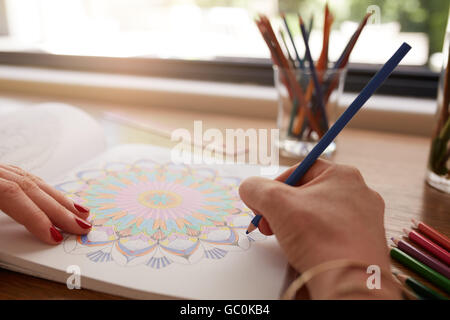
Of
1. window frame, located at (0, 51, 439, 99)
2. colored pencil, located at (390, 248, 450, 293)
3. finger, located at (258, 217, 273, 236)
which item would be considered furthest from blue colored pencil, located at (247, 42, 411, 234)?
window frame, located at (0, 51, 439, 99)

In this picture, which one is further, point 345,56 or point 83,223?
point 345,56

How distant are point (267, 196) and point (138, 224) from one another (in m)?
0.14

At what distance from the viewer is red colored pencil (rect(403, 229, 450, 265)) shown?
0.35 meters

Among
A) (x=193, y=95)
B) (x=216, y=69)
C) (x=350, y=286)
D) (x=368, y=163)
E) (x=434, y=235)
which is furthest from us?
(x=216, y=69)

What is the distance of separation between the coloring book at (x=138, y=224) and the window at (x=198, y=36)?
434 mm

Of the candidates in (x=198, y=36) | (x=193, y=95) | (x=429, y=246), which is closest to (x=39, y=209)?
(x=429, y=246)

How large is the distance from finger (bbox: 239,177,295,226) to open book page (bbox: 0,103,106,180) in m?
0.27

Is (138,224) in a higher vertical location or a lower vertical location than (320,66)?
lower

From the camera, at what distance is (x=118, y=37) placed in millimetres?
1245

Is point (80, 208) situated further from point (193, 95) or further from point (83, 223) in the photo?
point (193, 95)

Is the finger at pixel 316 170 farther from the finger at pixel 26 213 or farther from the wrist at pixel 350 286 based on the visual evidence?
the finger at pixel 26 213

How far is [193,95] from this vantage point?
0.90 metres
